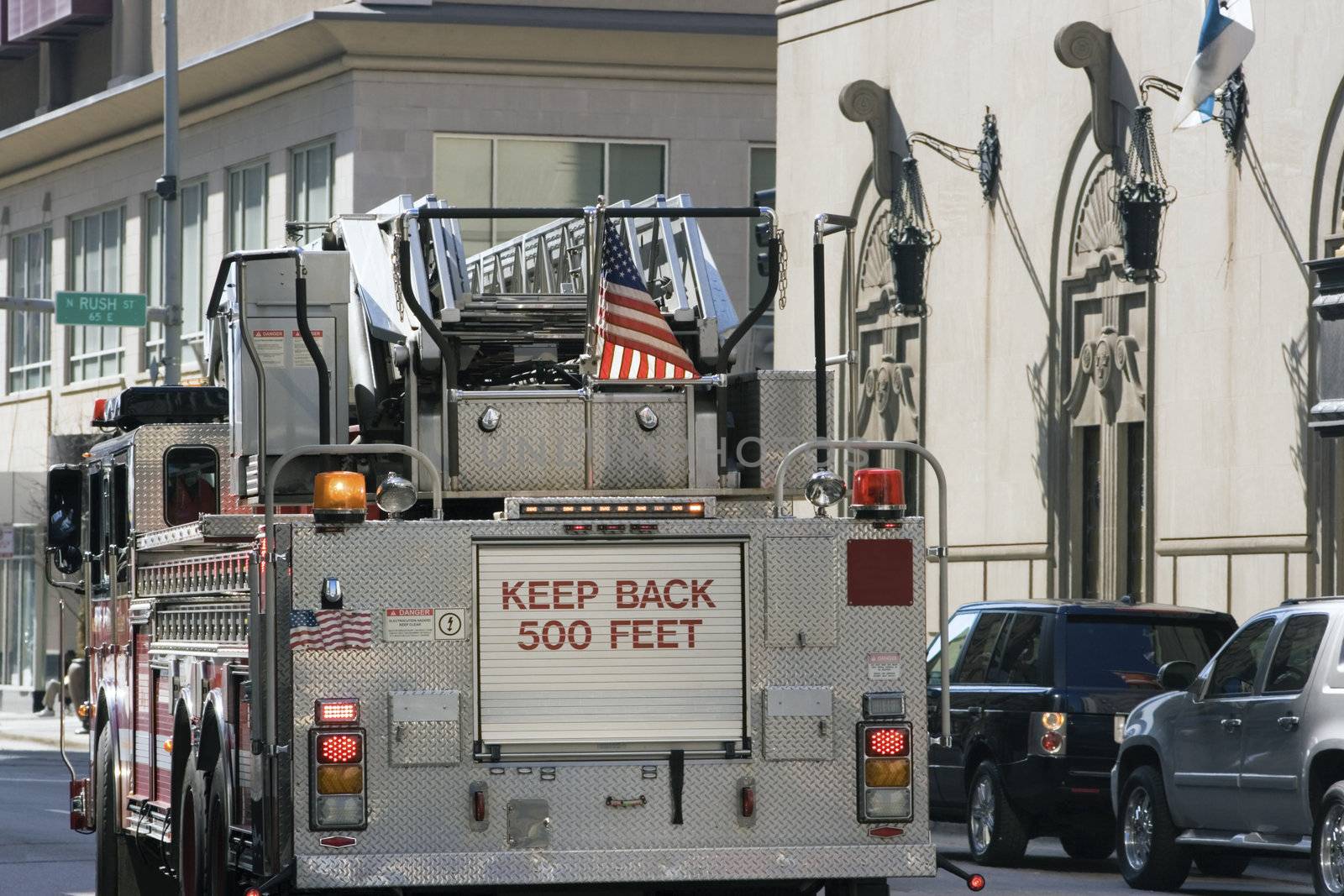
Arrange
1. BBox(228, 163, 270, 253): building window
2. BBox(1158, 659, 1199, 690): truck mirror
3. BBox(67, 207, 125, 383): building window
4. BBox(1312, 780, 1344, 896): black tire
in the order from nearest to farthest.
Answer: BBox(1312, 780, 1344, 896): black tire → BBox(1158, 659, 1199, 690): truck mirror → BBox(228, 163, 270, 253): building window → BBox(67, 207, 125, 383): building window

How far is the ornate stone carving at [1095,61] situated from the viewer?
86.8ft

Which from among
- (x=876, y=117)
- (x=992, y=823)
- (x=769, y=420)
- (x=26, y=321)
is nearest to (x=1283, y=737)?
(x=992, y=823)

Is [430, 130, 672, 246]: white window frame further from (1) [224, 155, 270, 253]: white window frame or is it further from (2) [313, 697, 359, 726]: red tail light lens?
(2) [313, 697, 359, 726]: red tail light lens

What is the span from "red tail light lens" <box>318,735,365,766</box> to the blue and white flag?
15.4 meters

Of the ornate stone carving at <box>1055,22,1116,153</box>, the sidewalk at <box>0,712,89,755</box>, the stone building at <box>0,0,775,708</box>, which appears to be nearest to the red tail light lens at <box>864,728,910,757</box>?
the ornate stone carving at <box>1055,22,1116,153</box>

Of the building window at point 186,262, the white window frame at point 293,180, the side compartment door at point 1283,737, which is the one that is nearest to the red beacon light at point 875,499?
the side compartment door at point 1283,737

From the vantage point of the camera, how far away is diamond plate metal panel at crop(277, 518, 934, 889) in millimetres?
9922

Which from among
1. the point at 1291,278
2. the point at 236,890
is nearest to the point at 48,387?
the point at 1291,278

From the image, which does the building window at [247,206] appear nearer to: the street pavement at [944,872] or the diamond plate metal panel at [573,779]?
the street pavement at [944,872]

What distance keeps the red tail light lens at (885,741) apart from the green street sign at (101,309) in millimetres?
23396

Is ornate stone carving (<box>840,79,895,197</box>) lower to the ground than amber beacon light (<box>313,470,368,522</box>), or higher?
higher

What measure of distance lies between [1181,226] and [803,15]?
29.4 feet

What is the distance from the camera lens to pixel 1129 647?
678 inches

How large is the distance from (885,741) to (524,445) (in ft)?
7.96
